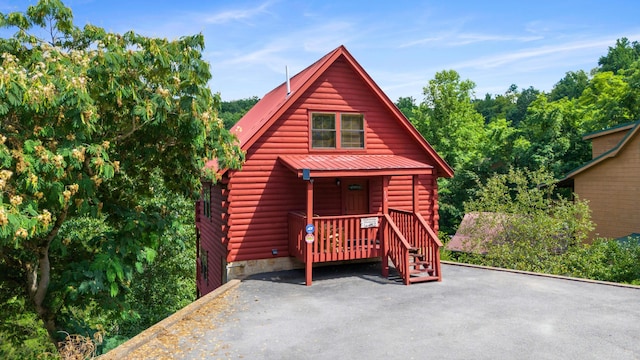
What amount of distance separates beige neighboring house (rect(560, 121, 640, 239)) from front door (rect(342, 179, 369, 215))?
1344 cm

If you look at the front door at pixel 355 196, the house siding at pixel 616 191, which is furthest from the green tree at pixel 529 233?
the front door at pixel 355 196

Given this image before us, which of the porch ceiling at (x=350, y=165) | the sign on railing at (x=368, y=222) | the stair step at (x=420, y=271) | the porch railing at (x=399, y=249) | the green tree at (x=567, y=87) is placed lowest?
the stair step at (x=420, y=271)

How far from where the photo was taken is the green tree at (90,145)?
733 cm

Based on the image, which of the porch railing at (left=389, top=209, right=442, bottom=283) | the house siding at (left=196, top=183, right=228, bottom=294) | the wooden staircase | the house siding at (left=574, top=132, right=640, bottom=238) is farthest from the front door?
the house siding at (left=574, top=132, right=640, bottom=238)

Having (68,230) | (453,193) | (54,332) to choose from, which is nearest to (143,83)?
(54,332)

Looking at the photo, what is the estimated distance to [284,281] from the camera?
39.6 feet

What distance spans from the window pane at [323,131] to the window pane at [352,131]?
0.30 metres

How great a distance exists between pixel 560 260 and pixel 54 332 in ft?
55.2

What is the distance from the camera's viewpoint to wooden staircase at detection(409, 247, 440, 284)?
11.9 metres

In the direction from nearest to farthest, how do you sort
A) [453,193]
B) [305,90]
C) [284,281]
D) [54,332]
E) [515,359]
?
[515,359], [54,332], [284,281], [305,90], [453,193]

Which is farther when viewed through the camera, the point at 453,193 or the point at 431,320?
the point at 453,193

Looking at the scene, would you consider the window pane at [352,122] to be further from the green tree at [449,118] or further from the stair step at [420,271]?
the green tree at [449,118]

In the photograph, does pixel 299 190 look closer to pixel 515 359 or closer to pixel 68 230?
pixel 515 359

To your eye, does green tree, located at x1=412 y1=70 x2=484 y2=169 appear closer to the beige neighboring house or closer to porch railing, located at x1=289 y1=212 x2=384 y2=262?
the beige neighboring house
